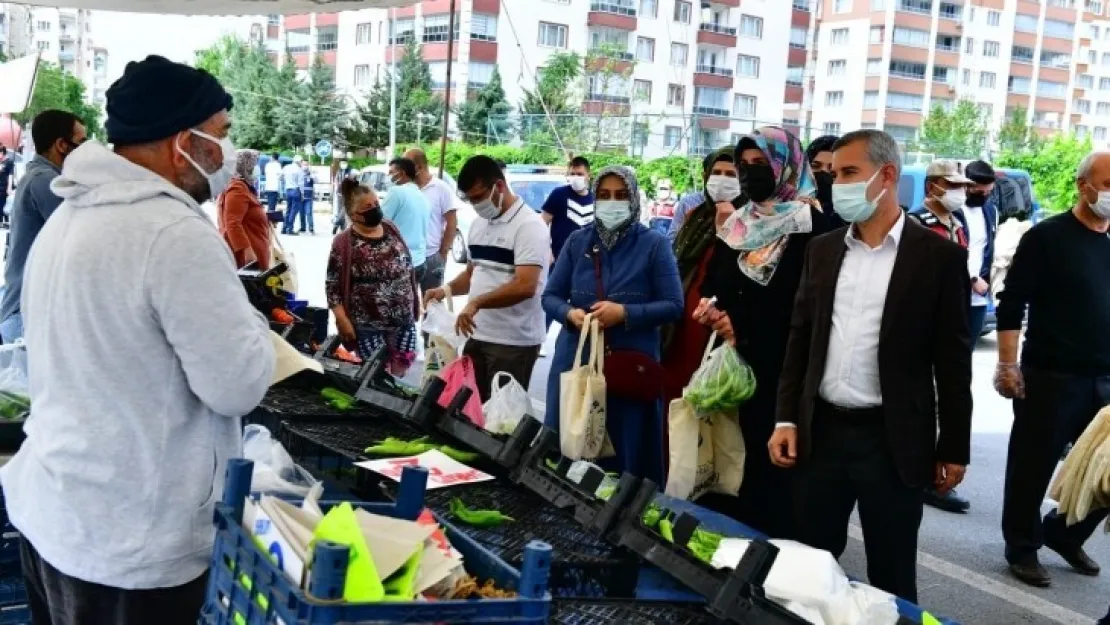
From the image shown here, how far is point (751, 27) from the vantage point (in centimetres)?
7312

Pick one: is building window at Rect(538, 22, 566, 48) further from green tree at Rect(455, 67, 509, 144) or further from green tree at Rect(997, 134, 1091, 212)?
green tree at Rect(997, 134, 1091, 212)

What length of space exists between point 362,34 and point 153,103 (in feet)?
231

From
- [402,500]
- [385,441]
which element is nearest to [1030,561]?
[385,441]

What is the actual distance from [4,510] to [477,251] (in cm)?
354

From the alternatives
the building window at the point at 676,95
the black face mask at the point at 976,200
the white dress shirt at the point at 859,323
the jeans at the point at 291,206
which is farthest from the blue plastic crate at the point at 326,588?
the building window at the point at 676,95

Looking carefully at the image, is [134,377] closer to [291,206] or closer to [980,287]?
[980,287]

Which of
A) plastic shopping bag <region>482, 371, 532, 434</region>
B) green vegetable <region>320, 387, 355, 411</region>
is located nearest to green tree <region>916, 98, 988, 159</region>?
plastic shopping bag <region>482, 371, 532, 434</region>

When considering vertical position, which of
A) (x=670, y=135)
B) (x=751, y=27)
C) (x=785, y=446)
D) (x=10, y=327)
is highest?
(x=751, y=27)

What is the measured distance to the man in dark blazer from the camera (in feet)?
11.1

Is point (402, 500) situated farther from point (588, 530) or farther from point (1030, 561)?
point (1030, 561)

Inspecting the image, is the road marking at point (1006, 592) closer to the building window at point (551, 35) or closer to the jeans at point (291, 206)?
the jeans at point (291, 206)

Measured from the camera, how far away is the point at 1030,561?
5.25 meters

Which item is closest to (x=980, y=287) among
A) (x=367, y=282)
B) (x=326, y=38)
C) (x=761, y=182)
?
(x=761, y=182)

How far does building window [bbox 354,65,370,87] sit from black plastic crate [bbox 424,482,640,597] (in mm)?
→ 68636
